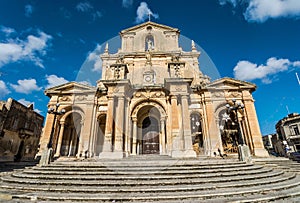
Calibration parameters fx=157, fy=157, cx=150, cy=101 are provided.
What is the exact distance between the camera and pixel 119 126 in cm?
1386

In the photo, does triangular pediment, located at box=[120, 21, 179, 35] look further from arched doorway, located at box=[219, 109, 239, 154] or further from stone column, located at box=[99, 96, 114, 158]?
arched doorway, located at box=[219, 109, 239, 154]

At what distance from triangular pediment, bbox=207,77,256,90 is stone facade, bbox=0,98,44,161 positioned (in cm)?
2486

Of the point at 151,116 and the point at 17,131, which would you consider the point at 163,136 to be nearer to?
the point at 151,116

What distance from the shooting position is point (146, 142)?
16.7 meters

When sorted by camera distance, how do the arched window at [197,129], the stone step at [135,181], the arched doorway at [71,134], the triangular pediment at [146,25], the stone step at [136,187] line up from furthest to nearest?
the triangular pediment at [146,25] < the arched doorway at [71,134] < the arched window at [197,129] < the stone step at [135,181] < the stone step at [136,187]

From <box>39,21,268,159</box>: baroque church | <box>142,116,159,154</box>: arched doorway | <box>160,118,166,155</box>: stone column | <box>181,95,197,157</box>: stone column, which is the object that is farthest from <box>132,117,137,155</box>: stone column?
<box>181,95,197,157</box>: stone column

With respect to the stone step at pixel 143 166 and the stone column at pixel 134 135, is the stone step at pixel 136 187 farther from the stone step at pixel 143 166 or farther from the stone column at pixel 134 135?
the stone column at pixel 134 135

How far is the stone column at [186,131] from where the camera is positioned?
12.5m

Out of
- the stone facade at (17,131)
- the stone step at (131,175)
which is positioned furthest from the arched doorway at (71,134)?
the stone step at (131,175)

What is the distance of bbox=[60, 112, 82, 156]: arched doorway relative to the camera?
18203mm

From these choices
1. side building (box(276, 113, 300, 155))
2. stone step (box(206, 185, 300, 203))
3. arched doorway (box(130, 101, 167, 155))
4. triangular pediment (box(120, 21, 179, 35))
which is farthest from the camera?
side building (box(276, 113, 300, 155))

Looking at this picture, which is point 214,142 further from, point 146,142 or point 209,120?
point 146,142

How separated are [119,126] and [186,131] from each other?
5.83m

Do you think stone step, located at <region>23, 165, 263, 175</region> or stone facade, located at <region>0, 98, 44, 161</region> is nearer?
stone step, located at <region>23, 165, 263, 175</region>
